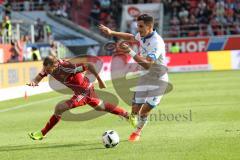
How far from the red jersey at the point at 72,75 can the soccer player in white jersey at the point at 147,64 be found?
0.96 m

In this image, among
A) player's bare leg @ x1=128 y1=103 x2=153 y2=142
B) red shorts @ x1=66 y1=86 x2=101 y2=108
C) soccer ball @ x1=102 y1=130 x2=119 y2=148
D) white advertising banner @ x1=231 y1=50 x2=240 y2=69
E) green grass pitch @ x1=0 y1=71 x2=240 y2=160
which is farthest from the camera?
white advertising banner @ x1=231 y1=50 x2=240 y2=69

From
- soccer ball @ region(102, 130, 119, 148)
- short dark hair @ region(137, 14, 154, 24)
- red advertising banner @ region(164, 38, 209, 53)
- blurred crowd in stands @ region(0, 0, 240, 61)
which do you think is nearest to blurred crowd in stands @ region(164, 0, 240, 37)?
blurred crowd in stands @ region(0, 0, 240, 61)

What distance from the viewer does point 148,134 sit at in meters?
13.3

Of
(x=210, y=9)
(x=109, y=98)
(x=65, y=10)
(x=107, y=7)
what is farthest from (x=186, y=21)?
(x=109, y=98)

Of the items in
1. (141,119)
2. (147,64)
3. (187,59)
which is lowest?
(187,59)

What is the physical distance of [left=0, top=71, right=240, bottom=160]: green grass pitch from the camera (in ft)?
35.6

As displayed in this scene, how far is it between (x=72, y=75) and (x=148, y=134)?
1.95 meters

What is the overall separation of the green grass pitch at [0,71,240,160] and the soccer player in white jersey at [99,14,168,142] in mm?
550

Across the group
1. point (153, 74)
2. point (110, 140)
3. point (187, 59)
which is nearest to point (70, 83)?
point (153, 74)

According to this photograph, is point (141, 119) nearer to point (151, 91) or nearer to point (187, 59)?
point (151, 91)

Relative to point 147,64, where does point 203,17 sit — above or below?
below

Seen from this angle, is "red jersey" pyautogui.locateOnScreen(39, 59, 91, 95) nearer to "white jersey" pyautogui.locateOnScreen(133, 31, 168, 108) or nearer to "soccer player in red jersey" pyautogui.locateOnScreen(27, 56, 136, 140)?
"soccer player in red jersey" pyautogui.locateOnScreen(27, 56, 136, 140)

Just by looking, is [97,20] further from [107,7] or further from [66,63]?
[66,63]

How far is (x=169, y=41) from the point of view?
46625mm
